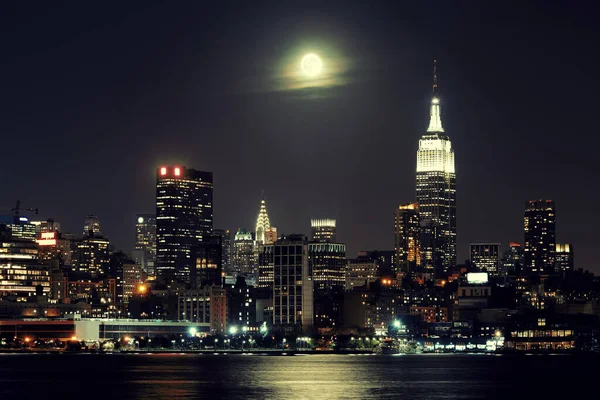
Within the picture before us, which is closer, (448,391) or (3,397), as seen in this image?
(3,397)

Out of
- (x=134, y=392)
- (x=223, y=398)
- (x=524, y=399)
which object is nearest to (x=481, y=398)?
(x=524, y=399)

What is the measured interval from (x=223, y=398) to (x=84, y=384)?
108 ft

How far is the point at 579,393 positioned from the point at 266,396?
40.8 meters

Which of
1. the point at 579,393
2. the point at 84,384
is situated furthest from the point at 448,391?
the point at 84,384

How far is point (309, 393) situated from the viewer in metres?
174

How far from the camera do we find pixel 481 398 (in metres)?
174

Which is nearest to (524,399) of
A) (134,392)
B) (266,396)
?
(266,396)

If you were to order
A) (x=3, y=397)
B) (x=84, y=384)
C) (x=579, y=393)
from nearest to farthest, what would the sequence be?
(x=3, y=397) < (x=579, y=393) < (x=84, y=384)

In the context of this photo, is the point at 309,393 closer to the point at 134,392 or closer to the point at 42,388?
the point at 134,392

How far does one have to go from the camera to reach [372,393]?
177 m

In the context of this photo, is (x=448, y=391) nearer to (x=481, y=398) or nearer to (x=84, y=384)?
(x=481, y=398)

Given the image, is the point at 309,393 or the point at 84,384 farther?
the point at 84,384

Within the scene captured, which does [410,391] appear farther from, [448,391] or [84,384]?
[84,384]

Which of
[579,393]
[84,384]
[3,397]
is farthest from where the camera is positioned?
[84,384]
